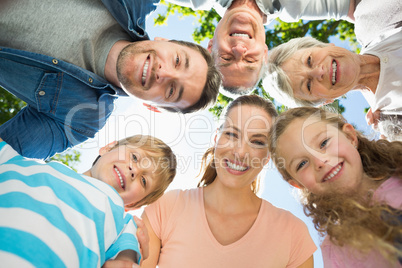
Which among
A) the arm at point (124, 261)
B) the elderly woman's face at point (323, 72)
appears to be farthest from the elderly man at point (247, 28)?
the arm at point (124, 261)

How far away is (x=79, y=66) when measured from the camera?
333 centimetres

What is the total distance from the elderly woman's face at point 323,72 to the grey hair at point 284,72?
0.10 metres

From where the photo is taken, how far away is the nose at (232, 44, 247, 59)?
4098 mm

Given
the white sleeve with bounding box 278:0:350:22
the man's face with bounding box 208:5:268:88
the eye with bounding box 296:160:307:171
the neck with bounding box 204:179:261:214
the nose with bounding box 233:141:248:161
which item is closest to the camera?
the eye with bounding box 296:160:307:171

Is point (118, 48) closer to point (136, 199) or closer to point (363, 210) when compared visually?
point (136, 199)

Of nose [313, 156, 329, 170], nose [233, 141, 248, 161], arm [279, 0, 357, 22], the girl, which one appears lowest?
the girl

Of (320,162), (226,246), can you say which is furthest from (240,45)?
(226,246)

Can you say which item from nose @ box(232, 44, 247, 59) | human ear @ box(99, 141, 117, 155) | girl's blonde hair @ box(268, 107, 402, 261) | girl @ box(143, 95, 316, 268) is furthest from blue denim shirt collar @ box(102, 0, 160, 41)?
girl's blonde hair @ box(268, 107, 402, 261)

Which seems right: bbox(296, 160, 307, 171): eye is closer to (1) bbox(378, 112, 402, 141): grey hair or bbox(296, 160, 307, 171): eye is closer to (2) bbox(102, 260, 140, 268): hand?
(1) bbox(378, 112, 402, 141): grey hair

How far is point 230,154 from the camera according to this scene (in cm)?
345

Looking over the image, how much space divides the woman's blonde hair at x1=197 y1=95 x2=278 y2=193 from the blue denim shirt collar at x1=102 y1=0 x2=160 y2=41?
1.33 metres

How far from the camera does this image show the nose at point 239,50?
4.10 m

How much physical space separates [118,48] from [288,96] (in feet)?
7.14

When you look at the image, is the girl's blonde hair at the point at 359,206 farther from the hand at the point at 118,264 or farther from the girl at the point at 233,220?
the hand at the point at 118,264
